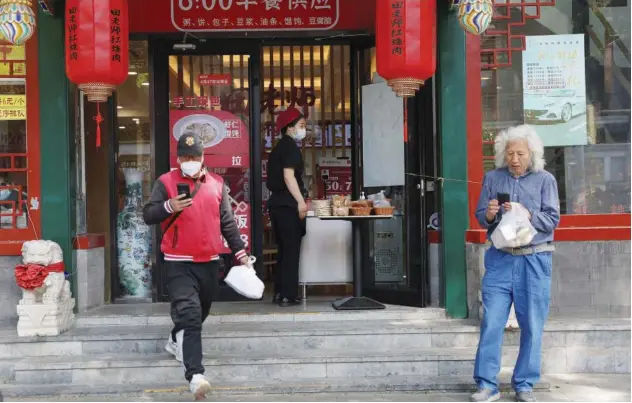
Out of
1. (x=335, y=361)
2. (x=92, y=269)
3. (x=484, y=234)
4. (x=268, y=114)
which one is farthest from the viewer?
(x=268, y=114)

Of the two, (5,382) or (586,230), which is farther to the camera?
(586,230)

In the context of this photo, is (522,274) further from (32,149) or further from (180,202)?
(32,149)

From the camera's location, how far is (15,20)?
6121mm

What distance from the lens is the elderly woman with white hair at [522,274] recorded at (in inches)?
208

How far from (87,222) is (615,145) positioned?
505 cm

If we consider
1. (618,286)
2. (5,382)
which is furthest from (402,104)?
(5,382)

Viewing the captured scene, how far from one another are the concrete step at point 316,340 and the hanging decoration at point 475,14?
98.0 inches

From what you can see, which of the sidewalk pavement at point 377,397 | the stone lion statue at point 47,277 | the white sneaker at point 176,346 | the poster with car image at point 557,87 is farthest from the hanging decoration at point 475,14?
the stone lion statue at point 47,277

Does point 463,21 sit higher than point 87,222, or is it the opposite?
point 463,21

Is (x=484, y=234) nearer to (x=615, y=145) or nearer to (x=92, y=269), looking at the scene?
(x=615, y=145)

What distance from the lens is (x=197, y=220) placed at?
5.29 m

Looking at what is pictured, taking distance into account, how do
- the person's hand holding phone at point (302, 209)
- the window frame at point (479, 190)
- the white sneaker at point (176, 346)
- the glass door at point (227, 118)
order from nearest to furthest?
the white sneaker at point (176, 346) → the window frame at point (479, 190) → the person's hand holding phone at point (302, 209) → the glass door at point (227, 118)

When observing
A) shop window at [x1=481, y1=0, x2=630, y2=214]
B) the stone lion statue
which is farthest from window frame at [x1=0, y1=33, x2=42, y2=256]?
shop window at [x1=481, y1=0, x2=630, y2=214]

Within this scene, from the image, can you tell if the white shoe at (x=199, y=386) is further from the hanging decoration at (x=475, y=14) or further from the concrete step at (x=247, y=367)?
the hanging decoration at (x=475, y=14)
